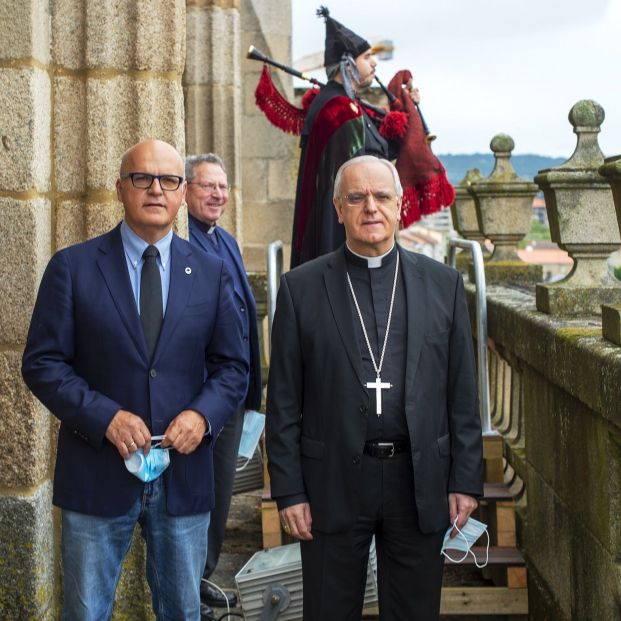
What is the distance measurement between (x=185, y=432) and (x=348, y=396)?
1.49 ft

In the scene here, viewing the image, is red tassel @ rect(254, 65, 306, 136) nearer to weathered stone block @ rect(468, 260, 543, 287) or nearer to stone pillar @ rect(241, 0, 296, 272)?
weathered stone block @ rect(468, 260, 543, 287)

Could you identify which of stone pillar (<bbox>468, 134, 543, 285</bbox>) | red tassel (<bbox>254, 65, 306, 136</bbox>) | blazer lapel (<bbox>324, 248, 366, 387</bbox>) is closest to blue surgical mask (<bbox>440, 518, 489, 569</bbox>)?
blazer lapel (<bbox>324, 248, 366, 387</bbox>)

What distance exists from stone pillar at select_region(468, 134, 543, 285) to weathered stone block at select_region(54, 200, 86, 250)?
449 centimetres

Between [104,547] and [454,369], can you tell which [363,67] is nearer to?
[454,369]

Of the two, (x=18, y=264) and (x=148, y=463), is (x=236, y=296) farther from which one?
(x=148, y=463)

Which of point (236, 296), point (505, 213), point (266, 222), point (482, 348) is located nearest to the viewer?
point (236, 296)

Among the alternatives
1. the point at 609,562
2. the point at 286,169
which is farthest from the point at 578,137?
the point at 286,169

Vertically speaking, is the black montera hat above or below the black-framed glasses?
above

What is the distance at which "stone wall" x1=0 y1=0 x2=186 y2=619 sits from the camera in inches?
174

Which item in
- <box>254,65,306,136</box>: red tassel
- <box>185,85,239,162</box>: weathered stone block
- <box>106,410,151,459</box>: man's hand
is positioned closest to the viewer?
<box>106,410,151,459</box>: man's hand

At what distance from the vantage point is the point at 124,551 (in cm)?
382

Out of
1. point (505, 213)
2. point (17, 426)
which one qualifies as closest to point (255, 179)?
point (505, 213)

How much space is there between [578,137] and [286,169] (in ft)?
17.9

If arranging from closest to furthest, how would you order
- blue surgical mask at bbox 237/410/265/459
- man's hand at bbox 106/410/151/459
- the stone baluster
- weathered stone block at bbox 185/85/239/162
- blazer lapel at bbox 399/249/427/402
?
man's hand at bbox 106/410/151/459 < blazer lapel at bbox 399/249/427/402 < the stone baluster < blue surgical mask at bbox 237/410/265/459 < weathered stone block at bbox 185/85/239/162
